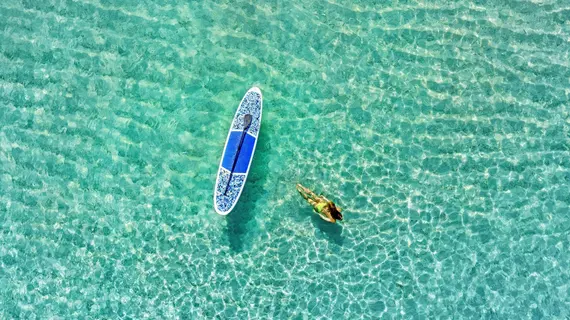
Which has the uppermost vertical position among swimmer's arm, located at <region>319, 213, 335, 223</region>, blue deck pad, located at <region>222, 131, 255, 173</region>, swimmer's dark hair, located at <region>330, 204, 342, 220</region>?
blue deck pad, located at <region>222, 131, 255, 173</region>

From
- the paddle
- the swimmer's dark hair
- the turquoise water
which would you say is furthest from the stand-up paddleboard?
the swimmer's dark hair

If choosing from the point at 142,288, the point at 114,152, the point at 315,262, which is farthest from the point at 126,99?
the point at 315,262

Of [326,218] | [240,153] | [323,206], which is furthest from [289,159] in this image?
[326,218]

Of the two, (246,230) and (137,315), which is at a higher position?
(246,230)

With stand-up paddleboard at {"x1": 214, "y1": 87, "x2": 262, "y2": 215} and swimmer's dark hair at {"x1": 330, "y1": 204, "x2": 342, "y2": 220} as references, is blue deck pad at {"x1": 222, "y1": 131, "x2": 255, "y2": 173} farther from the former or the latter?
swimmer's dark hair at {"x1": 330, "y1": 204, "x2": 342, "y2": 220}

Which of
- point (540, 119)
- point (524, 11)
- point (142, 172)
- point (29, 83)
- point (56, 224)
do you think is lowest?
point (56, 224)

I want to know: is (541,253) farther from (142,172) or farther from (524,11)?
(142,172)

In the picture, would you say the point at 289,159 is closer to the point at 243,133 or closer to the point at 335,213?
the point at 243,133

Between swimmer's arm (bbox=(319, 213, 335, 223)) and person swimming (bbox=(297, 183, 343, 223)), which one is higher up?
person swimming (bbox=(297, 183, 343, 223))
